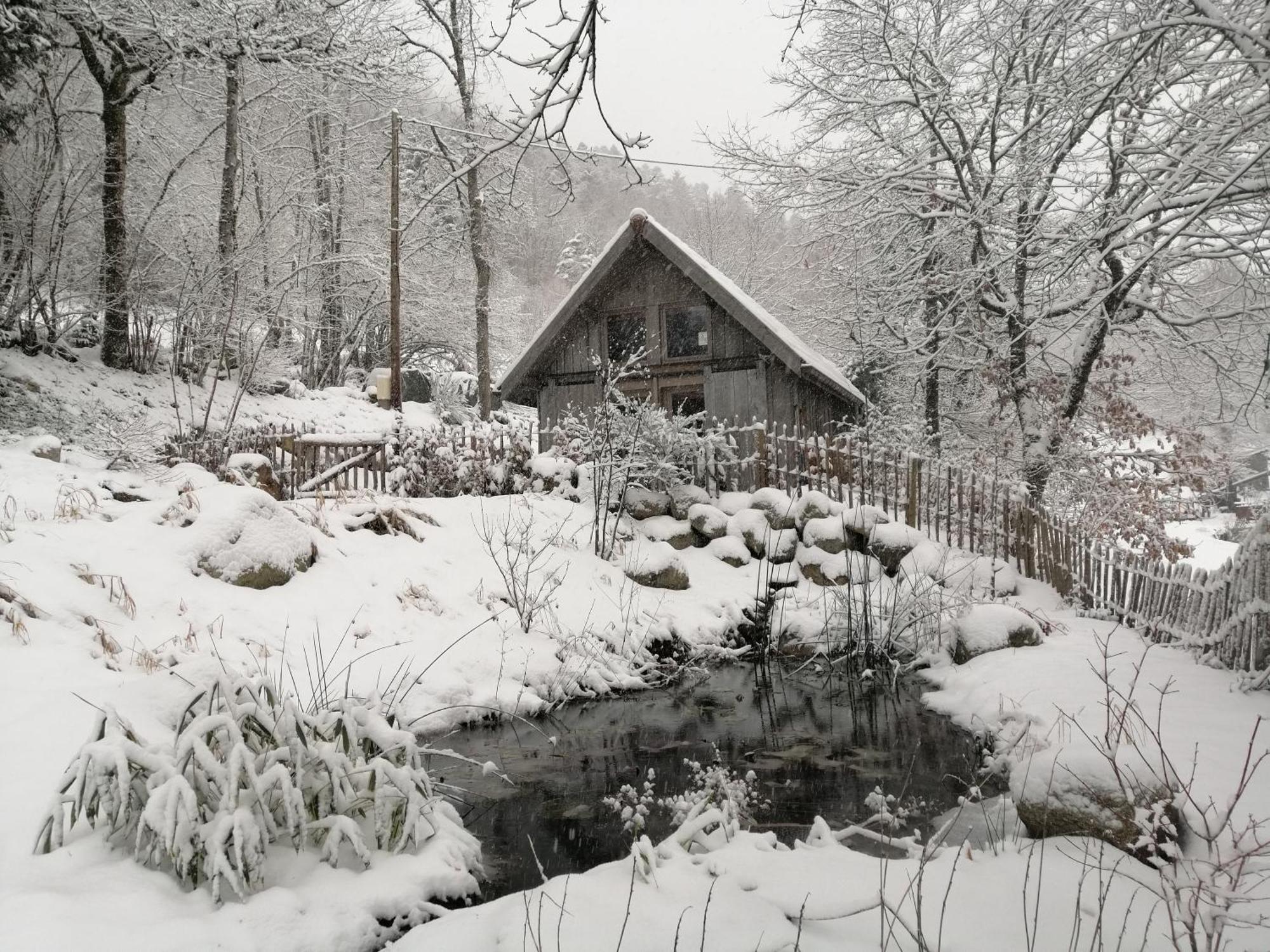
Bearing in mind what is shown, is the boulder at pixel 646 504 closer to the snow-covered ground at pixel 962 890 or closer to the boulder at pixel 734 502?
the boulder at pixel 734 502

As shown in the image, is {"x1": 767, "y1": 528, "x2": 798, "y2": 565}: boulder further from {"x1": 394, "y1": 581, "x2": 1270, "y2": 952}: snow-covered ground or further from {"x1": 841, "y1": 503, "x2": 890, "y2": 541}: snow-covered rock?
{"x1": 394, "y1": 581, "x2": 1270, "y2": 952}: snow-covered ground

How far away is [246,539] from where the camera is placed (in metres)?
6.11

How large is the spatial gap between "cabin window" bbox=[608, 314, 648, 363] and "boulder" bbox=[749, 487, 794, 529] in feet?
16.1

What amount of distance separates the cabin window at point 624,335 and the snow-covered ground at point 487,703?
4.88m

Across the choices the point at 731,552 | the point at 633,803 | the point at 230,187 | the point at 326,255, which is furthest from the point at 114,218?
the point at 633,803

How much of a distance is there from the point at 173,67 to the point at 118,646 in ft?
43.6

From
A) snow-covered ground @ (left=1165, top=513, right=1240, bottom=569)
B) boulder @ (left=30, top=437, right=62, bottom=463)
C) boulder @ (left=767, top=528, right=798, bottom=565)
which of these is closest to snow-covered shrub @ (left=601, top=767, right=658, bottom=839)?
boulder @ (left=767, top=528, right=798, bottom=565)

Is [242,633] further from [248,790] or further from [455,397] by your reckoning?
[455,397]

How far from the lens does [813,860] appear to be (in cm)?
307

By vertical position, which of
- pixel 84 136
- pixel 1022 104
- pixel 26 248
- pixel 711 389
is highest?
pixel 84 136

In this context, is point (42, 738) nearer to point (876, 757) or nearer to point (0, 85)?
point (876, 757)

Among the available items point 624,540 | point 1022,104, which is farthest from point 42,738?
point 1022,104

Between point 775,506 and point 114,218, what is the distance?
40.8ft

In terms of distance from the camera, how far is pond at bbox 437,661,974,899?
12.4 feet
